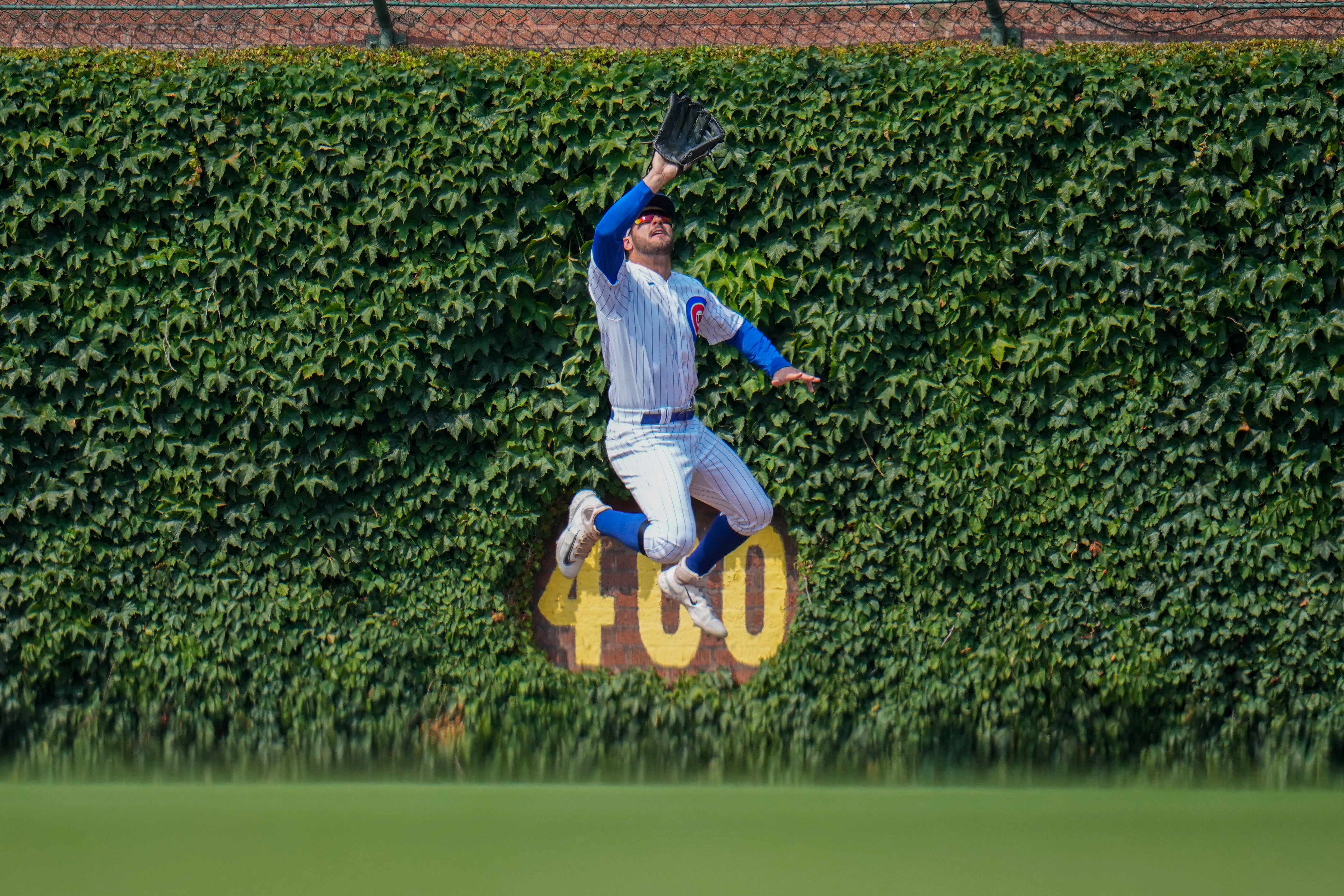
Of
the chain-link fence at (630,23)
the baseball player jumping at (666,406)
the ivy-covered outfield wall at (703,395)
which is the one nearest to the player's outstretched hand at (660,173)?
the baseball player jumping at (666,406)

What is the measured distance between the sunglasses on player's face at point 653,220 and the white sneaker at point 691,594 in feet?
4.21

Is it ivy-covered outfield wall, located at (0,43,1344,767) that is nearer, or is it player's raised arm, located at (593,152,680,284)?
player's raised arm, located at (593,152,680,284)

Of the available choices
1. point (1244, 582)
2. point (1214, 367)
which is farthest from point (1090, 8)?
point (1244, 582)

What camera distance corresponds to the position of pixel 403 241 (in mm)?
6293

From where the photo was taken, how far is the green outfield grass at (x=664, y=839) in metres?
4.74

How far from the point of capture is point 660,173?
3979mm

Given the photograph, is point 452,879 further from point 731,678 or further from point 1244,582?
point 1244,582

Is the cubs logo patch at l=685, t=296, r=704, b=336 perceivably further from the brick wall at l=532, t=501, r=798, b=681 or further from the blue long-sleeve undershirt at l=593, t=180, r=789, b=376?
the brick wall at l=532, t=501, r=798, b=681

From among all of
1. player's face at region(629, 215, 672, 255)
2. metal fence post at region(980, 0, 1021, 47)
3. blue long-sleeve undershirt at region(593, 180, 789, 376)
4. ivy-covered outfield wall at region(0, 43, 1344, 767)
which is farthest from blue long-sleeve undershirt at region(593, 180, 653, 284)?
metal fence post at region(980, 0, 1021, 47)

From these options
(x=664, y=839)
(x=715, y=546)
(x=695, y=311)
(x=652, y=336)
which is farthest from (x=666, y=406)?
(x=664, y=839)

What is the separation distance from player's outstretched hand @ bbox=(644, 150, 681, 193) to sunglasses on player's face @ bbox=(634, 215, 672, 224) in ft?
1.46

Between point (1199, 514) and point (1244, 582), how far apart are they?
39cm

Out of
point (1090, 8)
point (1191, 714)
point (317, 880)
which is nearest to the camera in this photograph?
A: point (317, 880)

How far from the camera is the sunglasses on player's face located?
14.7 ft
